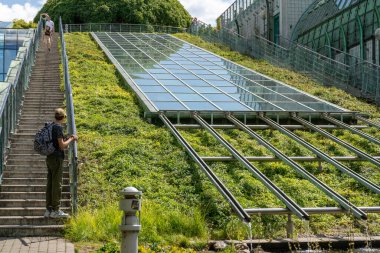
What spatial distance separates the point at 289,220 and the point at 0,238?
456 cm

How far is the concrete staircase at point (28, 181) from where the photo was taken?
31.6ft

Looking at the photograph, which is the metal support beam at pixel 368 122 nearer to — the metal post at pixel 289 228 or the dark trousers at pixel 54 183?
the metal post at pixel 289 228

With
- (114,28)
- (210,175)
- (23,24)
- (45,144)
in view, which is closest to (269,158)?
(210,175)

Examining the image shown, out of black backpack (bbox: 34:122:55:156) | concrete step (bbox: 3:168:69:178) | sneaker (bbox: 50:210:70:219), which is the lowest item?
sneaker (bbox: 50:210:70:219)

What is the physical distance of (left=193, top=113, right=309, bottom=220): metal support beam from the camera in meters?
10.0

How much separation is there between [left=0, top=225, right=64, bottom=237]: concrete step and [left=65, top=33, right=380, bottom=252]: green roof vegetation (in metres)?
0.29

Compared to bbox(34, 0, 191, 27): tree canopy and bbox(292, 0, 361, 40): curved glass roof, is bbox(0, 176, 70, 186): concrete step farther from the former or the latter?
bbox(34, 0, 191, 27): tree canopy

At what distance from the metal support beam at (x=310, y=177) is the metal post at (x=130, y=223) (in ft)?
15.3

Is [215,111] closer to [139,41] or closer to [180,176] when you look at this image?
[180,176]

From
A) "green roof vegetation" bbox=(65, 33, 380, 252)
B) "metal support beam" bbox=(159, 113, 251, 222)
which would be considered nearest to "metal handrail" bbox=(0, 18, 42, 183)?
"green roof vegetation" bbox=(65, 33, 380, 252)

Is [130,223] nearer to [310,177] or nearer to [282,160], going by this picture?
[310,177]

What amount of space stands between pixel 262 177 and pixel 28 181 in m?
4.42

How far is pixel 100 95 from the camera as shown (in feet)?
63.2

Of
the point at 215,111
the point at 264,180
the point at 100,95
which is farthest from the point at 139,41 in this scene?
the point at 264,180
